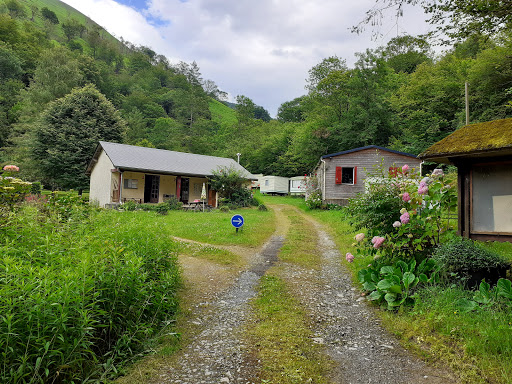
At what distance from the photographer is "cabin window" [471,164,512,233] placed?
4547mm

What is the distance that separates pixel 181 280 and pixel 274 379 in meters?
3.28

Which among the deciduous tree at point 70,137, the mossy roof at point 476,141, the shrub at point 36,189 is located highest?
the deciduous tree at point 70,137

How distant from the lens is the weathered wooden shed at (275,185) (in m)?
36.6

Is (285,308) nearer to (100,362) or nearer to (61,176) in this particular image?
(100,362)

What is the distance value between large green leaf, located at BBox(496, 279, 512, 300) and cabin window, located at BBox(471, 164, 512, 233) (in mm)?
1069

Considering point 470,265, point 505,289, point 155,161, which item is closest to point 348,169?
point 155,161

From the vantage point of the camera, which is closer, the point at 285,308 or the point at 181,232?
the point at 285,308

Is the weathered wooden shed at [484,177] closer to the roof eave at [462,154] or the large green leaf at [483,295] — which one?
the roof eave at [462,154]

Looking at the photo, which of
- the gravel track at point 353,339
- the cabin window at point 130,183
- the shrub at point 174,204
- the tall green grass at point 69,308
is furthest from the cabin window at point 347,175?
the tall green grass at point 69,308

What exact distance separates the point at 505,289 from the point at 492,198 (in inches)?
63.2

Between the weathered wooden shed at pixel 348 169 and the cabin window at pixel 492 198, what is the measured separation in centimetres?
1566

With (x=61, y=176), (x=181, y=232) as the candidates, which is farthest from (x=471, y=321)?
(x=61, y=176)

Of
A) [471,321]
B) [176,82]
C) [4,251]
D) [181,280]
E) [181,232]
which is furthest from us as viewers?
[176,82]

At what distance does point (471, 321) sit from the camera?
3.43m
